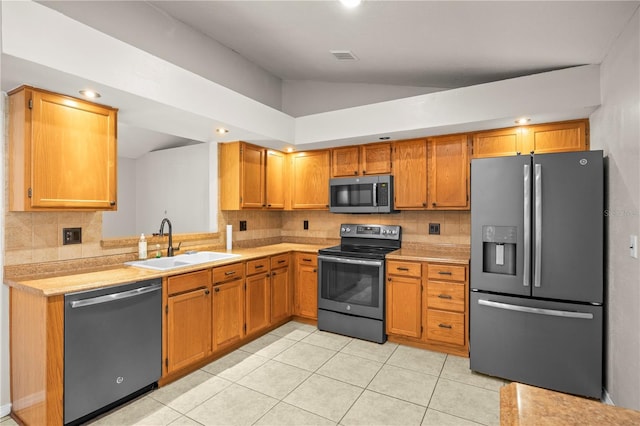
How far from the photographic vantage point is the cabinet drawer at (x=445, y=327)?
10.3ft

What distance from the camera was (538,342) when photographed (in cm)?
256

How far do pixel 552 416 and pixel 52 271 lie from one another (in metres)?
3.01

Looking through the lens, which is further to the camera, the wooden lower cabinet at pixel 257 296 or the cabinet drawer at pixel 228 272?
the wooden lower cabinet at pixel 257 296

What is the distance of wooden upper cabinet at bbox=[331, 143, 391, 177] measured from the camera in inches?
153

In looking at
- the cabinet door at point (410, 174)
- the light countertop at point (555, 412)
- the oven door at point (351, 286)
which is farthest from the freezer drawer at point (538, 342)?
the light countertop at point (555, 412)

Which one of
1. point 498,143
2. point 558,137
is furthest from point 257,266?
Result: point 558,137

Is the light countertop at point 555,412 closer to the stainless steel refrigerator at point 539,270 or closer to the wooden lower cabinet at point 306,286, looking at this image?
the stainless steel refrigerator at point 539,270

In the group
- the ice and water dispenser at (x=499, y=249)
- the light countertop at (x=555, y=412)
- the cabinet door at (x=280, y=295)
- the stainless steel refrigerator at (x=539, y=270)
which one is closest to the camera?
the light countertop at (x=555, y=412)

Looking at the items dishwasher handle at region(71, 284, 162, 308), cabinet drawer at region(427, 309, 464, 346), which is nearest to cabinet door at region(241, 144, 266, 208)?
dishwasher handle at region(71, 284, 162, 308)

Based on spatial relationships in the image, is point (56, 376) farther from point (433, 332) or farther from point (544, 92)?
point (544, 92)

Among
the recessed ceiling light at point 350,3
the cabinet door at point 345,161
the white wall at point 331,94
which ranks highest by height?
the white wall at point 331,94

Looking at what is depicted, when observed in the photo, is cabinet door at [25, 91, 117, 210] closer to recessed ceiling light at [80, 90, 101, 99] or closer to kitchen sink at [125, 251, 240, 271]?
recessed ceiling light at [80, 90, 101, 99]

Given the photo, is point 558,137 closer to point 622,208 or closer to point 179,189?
point 622,208

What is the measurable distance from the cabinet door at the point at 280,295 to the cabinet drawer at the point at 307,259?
20 cm
